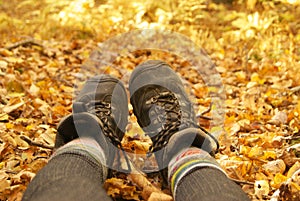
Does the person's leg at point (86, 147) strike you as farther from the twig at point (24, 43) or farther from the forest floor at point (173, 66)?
the twig at point (24, 43)

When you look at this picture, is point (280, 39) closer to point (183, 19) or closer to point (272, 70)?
point (272, 70)

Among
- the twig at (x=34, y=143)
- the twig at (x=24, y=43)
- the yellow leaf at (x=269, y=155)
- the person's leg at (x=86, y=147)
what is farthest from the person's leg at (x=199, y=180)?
the twig at (x=24, y=43)

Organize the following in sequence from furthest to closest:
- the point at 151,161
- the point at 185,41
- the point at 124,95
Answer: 1. the point at 185,41
2. the point at 124,95
3. the point at 151,161

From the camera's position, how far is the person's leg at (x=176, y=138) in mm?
1175

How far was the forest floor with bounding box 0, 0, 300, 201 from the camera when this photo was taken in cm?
174

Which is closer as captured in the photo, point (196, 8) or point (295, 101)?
point (295, 101)

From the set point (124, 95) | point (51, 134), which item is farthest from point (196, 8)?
point (51, 134)

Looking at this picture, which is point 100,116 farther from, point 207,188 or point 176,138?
point 207,188

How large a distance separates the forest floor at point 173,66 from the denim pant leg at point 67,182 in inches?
11.7

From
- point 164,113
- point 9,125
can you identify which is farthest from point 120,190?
point 9,125

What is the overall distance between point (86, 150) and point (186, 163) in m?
0.38

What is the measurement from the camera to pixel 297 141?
2.03m

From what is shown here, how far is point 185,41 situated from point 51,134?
2751mm

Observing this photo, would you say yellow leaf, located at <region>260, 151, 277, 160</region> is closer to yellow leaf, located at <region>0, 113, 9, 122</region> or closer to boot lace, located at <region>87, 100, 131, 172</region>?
boot lace, located at <region>87, 100, 131, 172</region>
